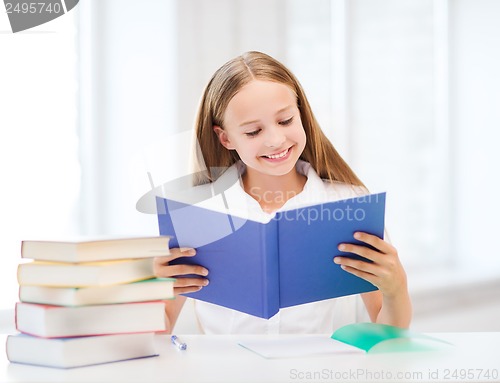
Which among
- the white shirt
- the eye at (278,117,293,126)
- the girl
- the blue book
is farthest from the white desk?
the eye at (278,117,293,126)

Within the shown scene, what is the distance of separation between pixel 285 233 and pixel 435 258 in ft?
7.34

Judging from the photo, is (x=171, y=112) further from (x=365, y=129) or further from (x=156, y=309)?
(x=156, y=309)

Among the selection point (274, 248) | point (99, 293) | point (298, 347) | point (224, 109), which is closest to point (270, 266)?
point (274, 248)

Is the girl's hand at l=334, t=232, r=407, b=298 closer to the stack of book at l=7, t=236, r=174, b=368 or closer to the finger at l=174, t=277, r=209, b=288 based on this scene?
the finger at l=174, t=277, r=209, b=288

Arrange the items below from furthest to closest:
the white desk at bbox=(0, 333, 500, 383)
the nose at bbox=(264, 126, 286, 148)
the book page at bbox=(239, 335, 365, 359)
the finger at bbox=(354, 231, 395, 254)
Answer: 1. the nose at bbox=(264, 126, 286, 148)
2. the finger at bbox=(354, 231, 395, 254)
3. the book page at bbox=(239, 335, 365, 359)
4. the white desk at bbox=(0, 333, 500, 383)

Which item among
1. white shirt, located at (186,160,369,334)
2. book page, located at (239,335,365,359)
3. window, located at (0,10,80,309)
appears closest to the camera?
book page, located at (239,335,365,359)

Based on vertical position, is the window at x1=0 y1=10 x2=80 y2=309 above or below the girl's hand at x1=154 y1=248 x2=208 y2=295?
above

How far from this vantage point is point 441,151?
11.1ft

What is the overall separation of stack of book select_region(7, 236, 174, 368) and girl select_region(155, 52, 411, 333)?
1.91 feet

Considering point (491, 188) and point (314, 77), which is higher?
point (314, 77)

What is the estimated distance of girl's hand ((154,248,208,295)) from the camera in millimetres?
1450

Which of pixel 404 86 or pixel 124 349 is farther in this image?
pixel 404 86

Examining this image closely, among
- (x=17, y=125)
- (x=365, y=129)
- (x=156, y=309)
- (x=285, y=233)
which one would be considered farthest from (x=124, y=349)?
(x=365, y=129)

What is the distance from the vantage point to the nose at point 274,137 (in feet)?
5.62
